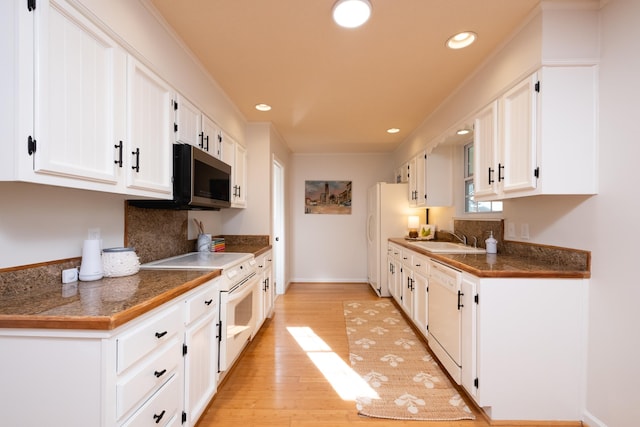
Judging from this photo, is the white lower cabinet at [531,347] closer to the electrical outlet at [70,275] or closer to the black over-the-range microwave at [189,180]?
the black over-the-range microwave at [189,180]

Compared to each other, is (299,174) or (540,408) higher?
(299,174)

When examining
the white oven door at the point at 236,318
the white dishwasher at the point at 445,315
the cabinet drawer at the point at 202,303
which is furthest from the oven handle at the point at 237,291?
the white dishwasher at the point at 445,315

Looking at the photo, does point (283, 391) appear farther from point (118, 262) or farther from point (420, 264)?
point (420, 264)

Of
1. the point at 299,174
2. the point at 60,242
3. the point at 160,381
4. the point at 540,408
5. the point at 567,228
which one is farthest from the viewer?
the point at 299,174

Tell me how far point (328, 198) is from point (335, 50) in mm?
3425

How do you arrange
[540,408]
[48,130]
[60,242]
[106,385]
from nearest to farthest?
[106,385] → [48,130] → [60,242] → [540,408]

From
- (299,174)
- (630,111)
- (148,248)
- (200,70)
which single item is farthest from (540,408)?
(299,174)

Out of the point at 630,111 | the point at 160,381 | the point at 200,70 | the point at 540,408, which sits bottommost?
the point at 540,408

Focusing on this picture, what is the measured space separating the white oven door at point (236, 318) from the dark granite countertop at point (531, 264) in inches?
62.2

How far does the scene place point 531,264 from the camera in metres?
1.86

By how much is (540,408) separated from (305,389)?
145 centimetres

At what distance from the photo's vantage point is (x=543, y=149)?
1.61 metres

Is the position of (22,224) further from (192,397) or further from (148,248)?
(192,397)

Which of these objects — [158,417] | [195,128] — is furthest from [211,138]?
[158,417]
